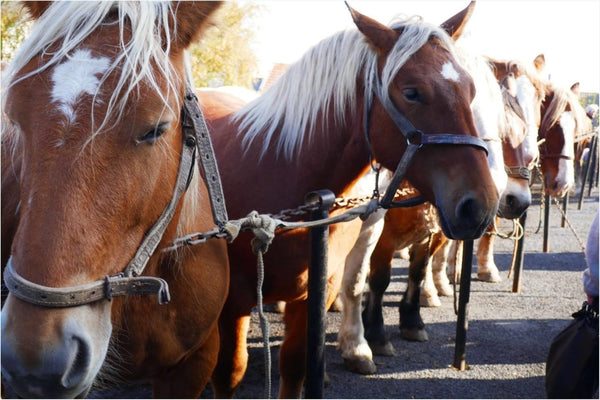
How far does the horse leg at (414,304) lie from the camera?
4.77 metres

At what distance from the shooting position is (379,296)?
448cm

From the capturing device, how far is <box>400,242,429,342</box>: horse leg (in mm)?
4771

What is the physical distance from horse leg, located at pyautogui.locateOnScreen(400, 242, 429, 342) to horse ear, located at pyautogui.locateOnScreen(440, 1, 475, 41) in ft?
8.38

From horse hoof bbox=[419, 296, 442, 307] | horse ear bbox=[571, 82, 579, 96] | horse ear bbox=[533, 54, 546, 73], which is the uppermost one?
horse ear bbox=[533, 54, 546, 73]

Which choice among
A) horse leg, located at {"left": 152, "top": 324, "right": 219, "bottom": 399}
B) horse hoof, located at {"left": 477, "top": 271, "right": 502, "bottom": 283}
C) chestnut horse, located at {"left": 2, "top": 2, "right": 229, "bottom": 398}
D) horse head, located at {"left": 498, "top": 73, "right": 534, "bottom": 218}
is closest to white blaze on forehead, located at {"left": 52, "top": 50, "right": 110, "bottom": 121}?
chestnut horse, located at {"left": 2, "top": 2, "right": 229, "bottom": 398}

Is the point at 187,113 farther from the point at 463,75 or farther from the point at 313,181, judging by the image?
the point at 463,75

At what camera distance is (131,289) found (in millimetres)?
1468

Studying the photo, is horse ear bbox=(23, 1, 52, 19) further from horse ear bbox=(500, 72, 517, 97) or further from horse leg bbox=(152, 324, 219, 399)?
horse ear bbox=(500, 72, 517, 97)

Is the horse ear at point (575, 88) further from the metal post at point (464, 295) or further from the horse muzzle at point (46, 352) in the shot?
the horse muzzle at point (46, 352)

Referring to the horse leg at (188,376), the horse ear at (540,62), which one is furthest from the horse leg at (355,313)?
the horse ear at (540,62)

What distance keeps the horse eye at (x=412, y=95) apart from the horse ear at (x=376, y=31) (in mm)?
275

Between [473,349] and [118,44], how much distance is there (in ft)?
14.0

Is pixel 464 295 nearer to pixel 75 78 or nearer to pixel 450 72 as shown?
pixel 450 72

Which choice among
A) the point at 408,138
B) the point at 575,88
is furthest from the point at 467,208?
the point at 575,88
